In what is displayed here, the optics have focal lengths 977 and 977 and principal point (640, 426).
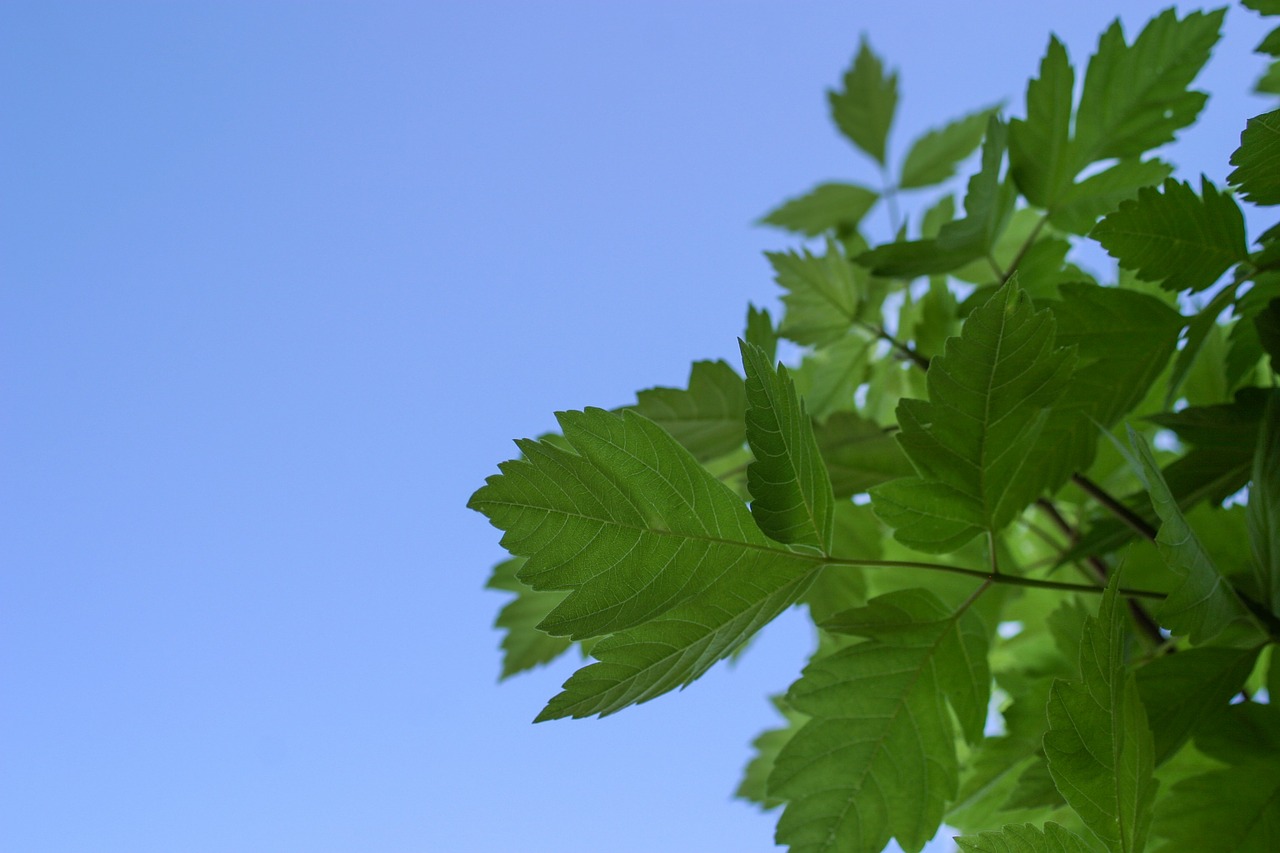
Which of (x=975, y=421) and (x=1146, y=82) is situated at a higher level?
(x=1146, y=82)

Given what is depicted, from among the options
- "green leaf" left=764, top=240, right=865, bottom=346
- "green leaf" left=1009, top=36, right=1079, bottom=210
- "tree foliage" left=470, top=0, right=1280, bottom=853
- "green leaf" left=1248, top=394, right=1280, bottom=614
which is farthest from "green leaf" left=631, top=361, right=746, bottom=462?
"green leaf" left=1248, top=394, right=1280, bottom=614

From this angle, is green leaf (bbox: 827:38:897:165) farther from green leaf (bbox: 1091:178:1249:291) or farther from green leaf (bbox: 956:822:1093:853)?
green leaf (bbox: 956:822:1093:853)

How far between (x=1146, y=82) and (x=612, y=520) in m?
0.60

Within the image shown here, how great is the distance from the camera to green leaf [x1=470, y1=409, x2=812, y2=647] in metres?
0.47

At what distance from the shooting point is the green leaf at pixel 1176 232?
57 cm

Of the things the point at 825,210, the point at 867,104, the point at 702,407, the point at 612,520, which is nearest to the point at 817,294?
the point at 702,407

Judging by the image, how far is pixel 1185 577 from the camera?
45cm

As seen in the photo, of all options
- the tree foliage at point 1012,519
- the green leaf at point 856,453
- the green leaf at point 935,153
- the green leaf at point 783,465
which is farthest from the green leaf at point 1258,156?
the green leaf at point 935,153

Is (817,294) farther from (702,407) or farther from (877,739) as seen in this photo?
(877,739)

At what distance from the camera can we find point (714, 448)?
2.89 feet

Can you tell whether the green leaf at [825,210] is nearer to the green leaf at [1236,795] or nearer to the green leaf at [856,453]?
the green leaf at [856,453]

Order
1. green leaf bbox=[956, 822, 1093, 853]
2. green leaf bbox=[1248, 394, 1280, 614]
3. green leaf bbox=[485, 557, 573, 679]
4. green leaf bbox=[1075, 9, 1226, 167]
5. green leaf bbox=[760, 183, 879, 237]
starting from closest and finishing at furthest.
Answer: green leaf bbox=[956, 822, 1093, 853] → green leaf bbox=[1248, 394, 1280, 614] → green leaf bbox=[1075, 9, 1226, 167] → green leaf bbox=[485, 557, 573, 679] → green leaf bbox=[760, 183, 879, 237]

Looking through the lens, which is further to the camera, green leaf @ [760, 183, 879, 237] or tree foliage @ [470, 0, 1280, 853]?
green leaf @ [760, 183, 879, 237]

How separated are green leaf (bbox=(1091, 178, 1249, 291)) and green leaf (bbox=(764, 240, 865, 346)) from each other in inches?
14.5
